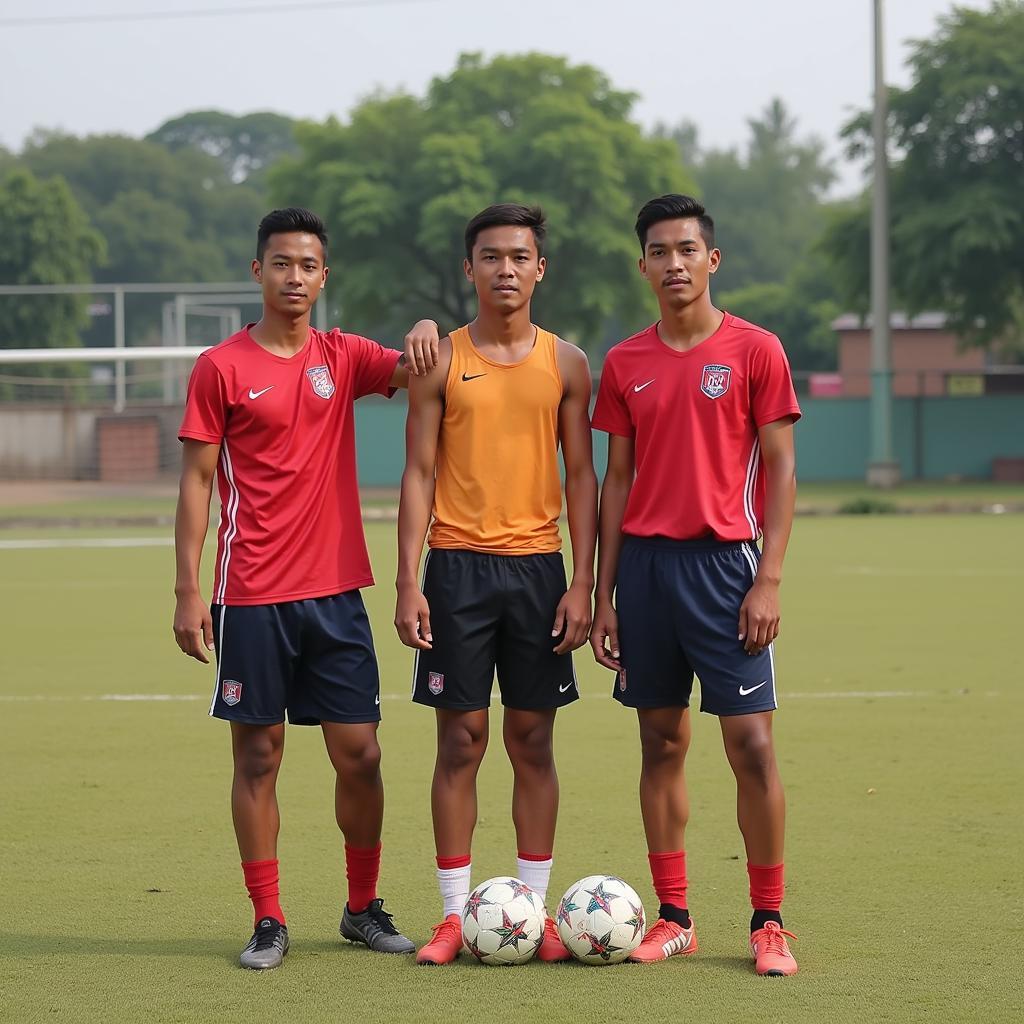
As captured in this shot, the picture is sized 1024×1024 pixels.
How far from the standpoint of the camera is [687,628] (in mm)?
4594

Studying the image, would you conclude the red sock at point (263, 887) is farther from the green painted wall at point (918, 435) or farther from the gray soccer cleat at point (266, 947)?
the green painted wall at point (918, 435)

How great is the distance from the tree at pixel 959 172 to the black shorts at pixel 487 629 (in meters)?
25.2

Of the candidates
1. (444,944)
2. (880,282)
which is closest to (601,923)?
(444,944)

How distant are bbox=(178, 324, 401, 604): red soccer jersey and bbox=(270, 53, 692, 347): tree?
1180 inches

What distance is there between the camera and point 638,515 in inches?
183

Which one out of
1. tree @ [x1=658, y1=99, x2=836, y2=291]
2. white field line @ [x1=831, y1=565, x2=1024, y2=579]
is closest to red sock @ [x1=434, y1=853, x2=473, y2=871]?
white field line @ [x1=831, y1=565, x2=1024, y2=579]

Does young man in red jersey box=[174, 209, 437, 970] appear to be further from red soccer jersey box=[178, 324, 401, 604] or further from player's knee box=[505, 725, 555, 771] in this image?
player's knee box=[505, 725, 555, 771]

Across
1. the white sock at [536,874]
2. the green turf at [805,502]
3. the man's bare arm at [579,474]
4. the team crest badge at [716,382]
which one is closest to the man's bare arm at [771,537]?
the team crest badge at [716,382]

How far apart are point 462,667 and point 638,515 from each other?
66 cm

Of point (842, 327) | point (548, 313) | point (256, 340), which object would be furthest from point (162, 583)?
point (842, 327)

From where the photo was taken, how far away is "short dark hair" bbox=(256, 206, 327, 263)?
4.83m

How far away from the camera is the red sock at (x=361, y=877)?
15.7 ft

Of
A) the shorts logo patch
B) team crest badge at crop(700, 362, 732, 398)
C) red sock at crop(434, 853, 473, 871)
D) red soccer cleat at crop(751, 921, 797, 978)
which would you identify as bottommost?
red soccer cleat at crop(751, 921, 797, 978)

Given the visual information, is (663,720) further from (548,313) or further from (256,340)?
(548,313)
